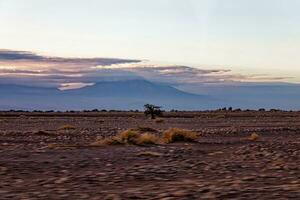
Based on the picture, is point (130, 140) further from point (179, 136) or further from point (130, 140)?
point (179, 136)

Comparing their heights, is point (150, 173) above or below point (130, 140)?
above

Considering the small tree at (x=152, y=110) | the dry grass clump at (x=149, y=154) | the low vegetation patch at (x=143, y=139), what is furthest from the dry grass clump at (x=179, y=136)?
the small tree at (x=152, y=110)

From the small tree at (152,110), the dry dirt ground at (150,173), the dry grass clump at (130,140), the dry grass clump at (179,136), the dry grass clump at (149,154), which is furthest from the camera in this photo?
the small tree at (152,110)

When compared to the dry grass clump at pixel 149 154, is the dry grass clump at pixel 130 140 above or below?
below

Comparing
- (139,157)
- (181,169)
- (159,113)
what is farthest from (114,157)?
(159,113)

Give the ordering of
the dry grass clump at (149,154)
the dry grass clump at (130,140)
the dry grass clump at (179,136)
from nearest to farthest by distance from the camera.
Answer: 1. the dry grass clump at (149,154)
2. the dry grass clump at (130,140)
3. the dry grass clump at (179,136)

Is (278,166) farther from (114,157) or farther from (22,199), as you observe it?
(22,199)

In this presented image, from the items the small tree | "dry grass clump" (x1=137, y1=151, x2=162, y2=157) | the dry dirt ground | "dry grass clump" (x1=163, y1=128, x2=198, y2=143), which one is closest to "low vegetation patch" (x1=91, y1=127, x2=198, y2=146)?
"dry grass clump" (x1=163, y1=128, x2=198, y2=143)

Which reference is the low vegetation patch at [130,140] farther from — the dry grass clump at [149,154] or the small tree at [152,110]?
the small tree at [152,110]

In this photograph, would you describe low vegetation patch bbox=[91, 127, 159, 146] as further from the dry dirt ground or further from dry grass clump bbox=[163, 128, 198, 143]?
the dry dirt ground

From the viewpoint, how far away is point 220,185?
1283 cm

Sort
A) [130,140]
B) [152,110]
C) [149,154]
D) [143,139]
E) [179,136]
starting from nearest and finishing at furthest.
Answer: [149,154] < [143,139] < [130,140] < [179,136] < [152,110]

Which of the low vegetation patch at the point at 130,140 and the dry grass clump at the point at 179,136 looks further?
the dry grass clump at the point at 179,136

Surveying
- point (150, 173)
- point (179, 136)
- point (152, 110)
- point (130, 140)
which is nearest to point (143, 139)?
point (130, 140)
